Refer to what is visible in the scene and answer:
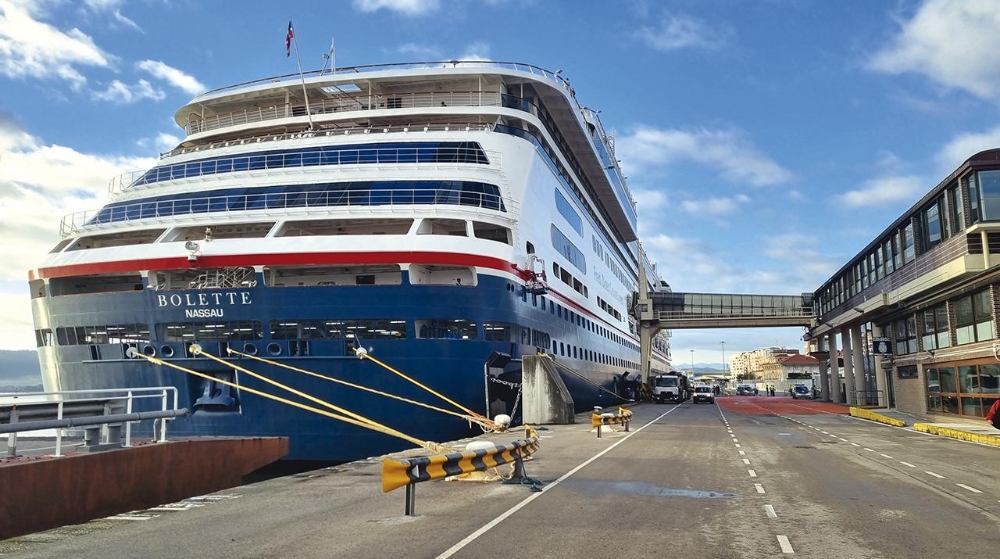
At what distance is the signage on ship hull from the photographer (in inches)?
785

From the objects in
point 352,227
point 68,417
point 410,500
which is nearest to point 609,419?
point 352,227

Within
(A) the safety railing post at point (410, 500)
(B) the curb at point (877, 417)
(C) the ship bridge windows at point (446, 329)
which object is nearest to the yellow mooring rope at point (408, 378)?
(C) the ship bridge windows at point (446, 329)

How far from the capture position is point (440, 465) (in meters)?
9.95

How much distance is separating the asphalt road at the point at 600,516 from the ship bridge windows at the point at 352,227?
31.5 feet

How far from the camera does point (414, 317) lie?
20.3 m

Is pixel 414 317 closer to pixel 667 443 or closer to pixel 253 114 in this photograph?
pixel 667 443

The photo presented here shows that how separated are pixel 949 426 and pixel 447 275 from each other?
719 inches

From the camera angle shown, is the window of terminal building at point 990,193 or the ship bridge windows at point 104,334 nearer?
the ship bridge windows at point 104,334

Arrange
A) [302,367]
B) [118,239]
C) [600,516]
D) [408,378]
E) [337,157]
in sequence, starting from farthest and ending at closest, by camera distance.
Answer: [337,157], [118,239], [408,378], [302,367], [600,516]

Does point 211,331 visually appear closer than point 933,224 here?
Yes

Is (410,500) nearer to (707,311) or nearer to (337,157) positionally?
(337,157)

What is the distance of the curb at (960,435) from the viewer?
20.0 meters

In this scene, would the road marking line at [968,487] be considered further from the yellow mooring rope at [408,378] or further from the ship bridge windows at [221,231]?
the ship bridge windows at [221,231]

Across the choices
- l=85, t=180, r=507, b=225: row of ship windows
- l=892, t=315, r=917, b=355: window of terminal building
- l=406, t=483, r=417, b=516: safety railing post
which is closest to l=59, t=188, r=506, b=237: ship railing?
l=85, t=180, r=507, b=225: row of ship windows
